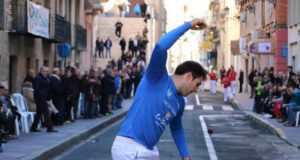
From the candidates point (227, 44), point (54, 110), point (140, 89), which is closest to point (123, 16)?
point (227, 44)

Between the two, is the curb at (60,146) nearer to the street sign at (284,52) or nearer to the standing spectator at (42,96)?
the standing spectator at (42,96)

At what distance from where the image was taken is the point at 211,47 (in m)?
106

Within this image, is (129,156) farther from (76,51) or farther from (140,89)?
(76,51)

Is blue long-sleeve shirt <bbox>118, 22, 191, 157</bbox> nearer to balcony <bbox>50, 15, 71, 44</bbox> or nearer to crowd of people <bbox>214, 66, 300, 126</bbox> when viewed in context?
crowd of people <bbox>214, 66, 300, 126</bbox>

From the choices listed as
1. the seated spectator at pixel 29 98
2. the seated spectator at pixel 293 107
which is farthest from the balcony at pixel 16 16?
the seated spectator at pixel 293 107

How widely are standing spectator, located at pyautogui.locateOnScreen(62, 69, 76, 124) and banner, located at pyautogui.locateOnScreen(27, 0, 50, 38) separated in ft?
13.3

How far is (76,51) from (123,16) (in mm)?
42373

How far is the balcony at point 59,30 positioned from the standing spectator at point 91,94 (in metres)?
6.08

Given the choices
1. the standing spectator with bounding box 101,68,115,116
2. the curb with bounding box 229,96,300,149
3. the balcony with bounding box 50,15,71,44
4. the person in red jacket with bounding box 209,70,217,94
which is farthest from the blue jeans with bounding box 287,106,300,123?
the person in red jacket with bounding box 209,70,217,94

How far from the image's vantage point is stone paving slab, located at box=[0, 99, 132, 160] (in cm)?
1288

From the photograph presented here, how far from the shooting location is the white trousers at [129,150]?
16.7 ft

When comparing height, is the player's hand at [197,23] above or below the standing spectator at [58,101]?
above

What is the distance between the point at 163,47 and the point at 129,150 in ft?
2.69

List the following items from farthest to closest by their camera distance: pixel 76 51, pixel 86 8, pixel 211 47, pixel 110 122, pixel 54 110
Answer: pixel 211 47
pixel 86 8
pixel 76 51
pixel 110 122
pixel 54 110
